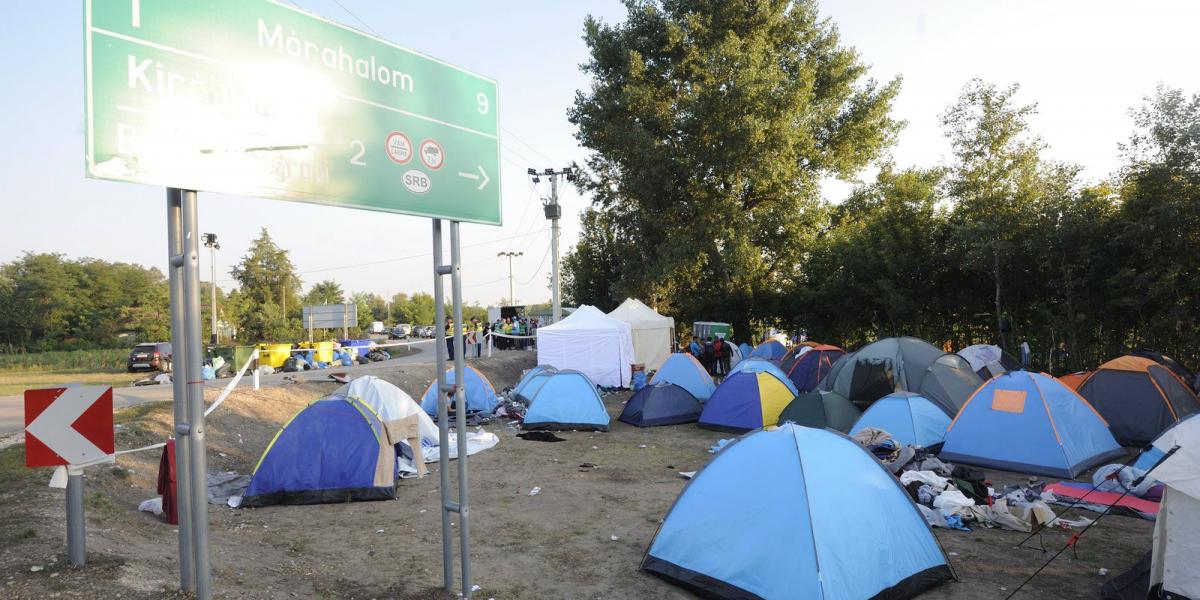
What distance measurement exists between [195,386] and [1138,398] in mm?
11950

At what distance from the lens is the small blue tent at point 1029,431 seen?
815 centimetres

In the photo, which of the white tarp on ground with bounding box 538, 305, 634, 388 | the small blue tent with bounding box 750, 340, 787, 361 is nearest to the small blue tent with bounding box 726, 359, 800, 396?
the white tarp on ground with bounding box 538, 305, 634, 388

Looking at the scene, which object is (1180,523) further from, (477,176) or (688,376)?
(688,376)

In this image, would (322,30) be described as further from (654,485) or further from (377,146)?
(654,485)

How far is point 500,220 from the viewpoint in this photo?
462cm

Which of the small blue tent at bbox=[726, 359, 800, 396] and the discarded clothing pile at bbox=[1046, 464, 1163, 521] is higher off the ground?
the small blue tent at bbox=[726, 359, 800, 396]

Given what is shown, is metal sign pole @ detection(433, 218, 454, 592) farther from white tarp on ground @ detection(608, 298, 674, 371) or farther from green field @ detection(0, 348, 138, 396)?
green field @ detection(0, 348, 138, 396)

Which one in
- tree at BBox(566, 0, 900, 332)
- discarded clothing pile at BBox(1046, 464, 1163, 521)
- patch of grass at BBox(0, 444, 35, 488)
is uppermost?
tree at BBox(566, 0, 900, 332)

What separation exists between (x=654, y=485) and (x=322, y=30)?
21.3 ft

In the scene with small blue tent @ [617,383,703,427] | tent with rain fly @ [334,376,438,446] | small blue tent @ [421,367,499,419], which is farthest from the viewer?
small blue tent @ [421,367,499,419]

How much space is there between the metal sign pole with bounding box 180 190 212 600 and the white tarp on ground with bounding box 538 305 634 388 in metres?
15.7

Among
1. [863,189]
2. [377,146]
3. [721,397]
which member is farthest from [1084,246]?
[377,146]

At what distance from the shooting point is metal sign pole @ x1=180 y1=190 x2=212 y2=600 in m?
3.17

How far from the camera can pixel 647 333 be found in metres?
21.8
